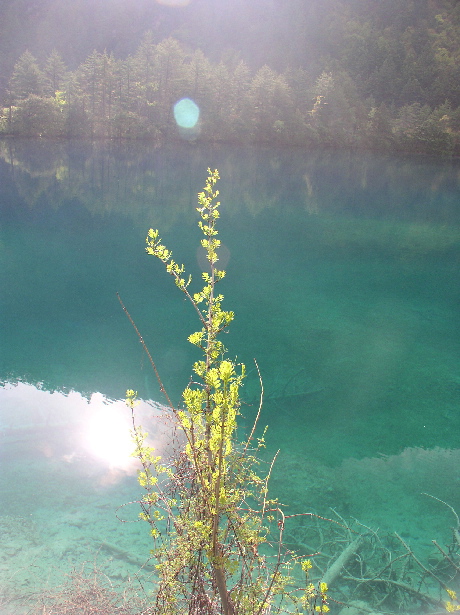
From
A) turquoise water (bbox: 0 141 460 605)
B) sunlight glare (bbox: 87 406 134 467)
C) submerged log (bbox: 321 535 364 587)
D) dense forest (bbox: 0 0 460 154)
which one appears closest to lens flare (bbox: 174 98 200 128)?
dense forest (bbox: 0 0 460 154)

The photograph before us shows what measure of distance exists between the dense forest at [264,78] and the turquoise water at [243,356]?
98.4 feet

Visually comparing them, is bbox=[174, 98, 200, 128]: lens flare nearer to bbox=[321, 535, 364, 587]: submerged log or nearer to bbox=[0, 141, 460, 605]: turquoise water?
bbox=[0, 141, 460, 605]: turquoise water

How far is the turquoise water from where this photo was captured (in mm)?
6203

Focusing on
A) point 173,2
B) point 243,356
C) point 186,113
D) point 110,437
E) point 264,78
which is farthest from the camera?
point 173,2

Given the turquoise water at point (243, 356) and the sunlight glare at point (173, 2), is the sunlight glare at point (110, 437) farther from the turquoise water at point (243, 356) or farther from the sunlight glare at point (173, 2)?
the sunlight glare at point (173, 2)

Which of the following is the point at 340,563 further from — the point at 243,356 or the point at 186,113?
the point at 186,113

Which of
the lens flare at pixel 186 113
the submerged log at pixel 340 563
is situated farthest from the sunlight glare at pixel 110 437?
the lens flare at pixel 186 113

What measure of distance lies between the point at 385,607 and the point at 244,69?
64.1 m

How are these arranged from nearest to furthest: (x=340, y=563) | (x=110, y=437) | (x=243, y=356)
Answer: (x=340, y=563), (x=110, y=437), (x=243, y=356)

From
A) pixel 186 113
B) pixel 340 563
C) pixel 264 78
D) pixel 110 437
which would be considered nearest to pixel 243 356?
pixel 110 437

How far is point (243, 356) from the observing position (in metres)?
10.1

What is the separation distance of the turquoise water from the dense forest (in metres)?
30.0

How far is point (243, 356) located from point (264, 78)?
188ft

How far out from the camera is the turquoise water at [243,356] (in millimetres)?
6203
